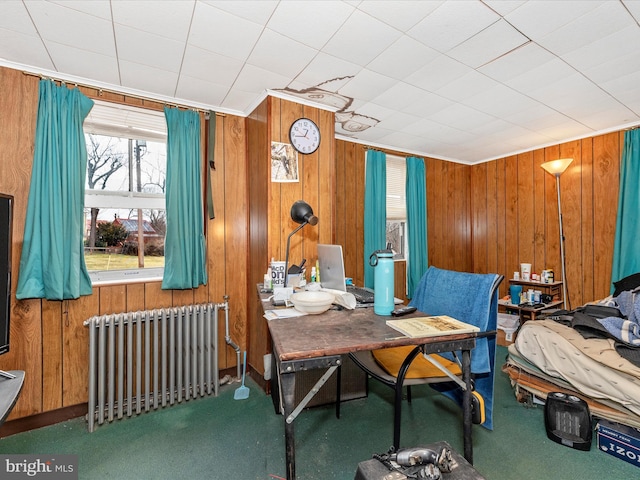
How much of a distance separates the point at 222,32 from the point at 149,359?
2.38 meters

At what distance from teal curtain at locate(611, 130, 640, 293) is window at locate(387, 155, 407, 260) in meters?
2.27

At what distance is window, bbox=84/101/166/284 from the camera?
247 centimetres

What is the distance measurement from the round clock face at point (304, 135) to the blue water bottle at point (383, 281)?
4.82ft

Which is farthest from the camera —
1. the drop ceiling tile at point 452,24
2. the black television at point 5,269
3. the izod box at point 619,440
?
the izod box at point 619,440

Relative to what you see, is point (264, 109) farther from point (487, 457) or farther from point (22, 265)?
point (487, 457)

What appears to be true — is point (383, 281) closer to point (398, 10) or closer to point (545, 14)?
point (398, 10)

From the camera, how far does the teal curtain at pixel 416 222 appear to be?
4090 mm

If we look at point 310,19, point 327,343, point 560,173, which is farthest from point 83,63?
point 560,173

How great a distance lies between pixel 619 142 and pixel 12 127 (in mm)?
5679

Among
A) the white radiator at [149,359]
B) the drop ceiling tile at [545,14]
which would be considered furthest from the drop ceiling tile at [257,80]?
the white radiator at [149,359]

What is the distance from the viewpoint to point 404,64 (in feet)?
7.20

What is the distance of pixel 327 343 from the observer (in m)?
1.19

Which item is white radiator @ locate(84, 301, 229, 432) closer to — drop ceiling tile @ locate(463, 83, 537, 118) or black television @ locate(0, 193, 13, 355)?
black television @ locate(0, 193, 13, 355)

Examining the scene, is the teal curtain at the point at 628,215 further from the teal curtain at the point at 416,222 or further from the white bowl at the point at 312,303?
the white bowl at the point at 312,303
